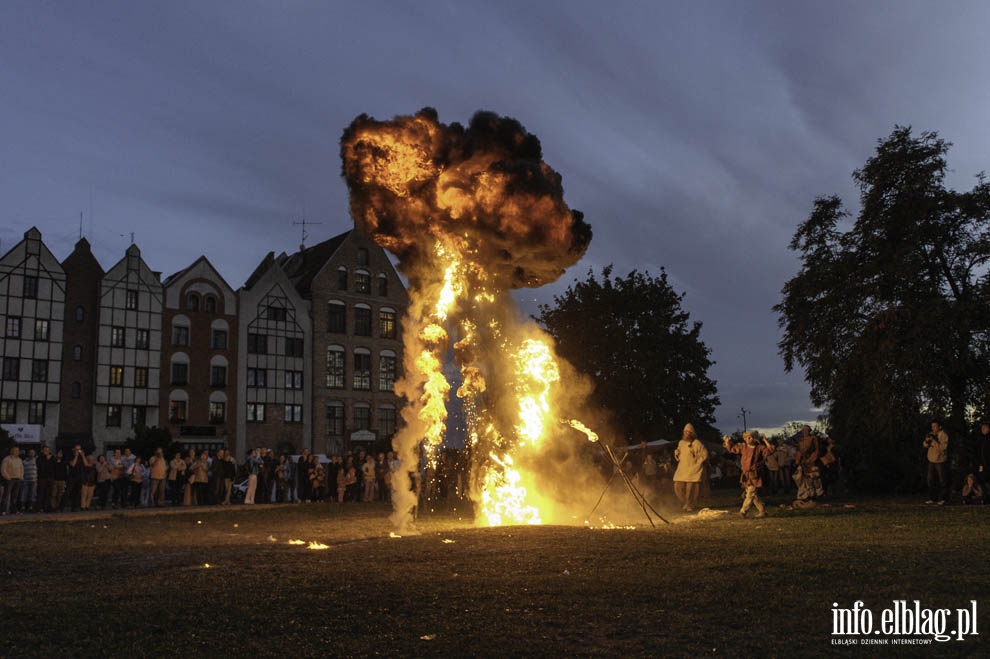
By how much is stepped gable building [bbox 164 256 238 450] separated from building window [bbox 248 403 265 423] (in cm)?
121

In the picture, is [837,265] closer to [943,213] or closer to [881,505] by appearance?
[943,213]

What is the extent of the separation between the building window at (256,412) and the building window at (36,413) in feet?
41.3

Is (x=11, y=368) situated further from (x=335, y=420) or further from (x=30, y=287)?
(x=335, y=420)

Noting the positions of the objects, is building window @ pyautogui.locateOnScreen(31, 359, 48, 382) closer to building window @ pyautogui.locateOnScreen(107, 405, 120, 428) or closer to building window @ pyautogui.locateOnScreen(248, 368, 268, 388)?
building window @ pyautogui.locateOnScreen(107, 405, 120, 428)

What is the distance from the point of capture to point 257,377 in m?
55.2

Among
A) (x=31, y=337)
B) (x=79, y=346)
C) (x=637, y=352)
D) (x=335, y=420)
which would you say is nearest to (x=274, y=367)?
(x=335, y=420)

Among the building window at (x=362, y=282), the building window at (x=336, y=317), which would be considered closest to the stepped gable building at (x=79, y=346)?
the building window at (x=336, y=317)

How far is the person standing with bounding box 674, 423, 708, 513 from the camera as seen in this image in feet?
62.9

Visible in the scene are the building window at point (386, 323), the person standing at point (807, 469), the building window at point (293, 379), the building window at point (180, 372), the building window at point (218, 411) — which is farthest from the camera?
the building window at point (386, 323)

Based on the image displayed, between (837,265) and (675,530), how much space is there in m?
17.6

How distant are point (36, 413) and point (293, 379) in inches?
643

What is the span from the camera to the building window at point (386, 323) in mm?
61125

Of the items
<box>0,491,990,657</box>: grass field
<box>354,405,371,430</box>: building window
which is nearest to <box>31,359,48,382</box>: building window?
<box>354,405,371,430</box>: building window

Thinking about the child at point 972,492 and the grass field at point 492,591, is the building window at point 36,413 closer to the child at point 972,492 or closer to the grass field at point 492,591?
the grass field at point 492,591
